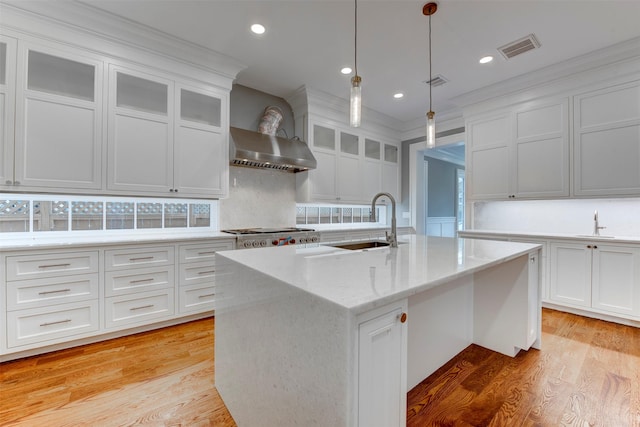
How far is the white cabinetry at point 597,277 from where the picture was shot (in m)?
2.62

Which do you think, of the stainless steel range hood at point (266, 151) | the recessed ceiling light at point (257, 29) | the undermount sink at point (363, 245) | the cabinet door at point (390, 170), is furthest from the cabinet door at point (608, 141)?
the recessed ceiling light at point (257, 29)

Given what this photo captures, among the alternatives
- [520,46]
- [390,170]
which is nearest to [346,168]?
[390,170]

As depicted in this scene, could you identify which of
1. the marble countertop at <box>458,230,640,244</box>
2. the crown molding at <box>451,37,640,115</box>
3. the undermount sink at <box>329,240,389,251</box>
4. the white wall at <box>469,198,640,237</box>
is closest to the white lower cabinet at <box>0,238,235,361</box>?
the undermount sink at <box>329,240,389,251</box>

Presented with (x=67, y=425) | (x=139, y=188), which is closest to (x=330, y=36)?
(x=139, y=188)

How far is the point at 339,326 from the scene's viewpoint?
0.80 meters

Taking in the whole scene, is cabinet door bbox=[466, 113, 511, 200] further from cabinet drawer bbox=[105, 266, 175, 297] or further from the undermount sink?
cabinet drawer bbox=[105, 266, 175, 297]

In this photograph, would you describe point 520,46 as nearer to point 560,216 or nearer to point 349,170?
point 560,216

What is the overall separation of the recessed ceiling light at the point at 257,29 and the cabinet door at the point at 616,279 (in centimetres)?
395

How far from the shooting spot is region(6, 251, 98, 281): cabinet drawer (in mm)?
1983

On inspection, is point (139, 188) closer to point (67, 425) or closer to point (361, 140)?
point (67, 425)

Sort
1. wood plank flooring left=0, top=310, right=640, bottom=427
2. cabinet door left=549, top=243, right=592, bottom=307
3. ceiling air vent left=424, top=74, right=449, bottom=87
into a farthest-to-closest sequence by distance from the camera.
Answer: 1. ceiling air vent left=424, top=74, right=449, bottom=87
2. cabinet door left=549, top=243, right=592, bottom=307
3. wood plank flooring left=0, top=310, right=640, bottom=427

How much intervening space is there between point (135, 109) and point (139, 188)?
0.75 metres

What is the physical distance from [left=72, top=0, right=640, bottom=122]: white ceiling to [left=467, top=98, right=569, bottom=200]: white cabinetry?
0.54 meters

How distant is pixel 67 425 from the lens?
1.43 m
